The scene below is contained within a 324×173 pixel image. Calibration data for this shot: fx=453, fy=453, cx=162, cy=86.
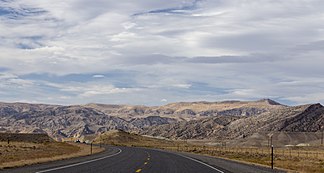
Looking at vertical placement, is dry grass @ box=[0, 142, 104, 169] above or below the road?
below

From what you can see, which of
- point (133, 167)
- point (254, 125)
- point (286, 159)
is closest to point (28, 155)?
point (133, 167)

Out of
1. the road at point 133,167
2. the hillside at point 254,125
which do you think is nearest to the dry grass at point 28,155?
the road at point 133,167

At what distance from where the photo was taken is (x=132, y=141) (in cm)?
14938

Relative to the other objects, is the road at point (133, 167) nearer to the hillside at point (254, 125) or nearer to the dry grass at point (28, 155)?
the dry grass at point (28, 155)

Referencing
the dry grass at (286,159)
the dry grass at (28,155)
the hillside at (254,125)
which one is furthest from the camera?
the hillside at (254,125)

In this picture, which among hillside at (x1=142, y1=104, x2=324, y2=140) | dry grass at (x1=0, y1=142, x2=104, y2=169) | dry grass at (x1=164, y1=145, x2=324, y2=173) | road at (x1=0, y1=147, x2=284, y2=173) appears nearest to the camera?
road at (x1=0, y1=147, x2=284, y2=173)

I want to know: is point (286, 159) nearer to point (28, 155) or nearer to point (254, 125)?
point (28, 155)

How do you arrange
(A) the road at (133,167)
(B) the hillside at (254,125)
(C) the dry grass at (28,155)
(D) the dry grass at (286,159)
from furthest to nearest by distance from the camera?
(B) the hillside at (254,125), (D) the dry grass at (286,159), (C) the dry grass at (28,155), (A) the road at (133,167)

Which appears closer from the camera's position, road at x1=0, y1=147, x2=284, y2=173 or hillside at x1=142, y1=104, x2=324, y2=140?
road at x1=0, y1=147, x2=284, y2=173

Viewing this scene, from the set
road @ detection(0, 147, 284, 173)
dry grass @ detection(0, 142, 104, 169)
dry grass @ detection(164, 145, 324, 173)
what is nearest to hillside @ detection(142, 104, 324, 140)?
dry grass @ detection(164, 145, 324, 173)

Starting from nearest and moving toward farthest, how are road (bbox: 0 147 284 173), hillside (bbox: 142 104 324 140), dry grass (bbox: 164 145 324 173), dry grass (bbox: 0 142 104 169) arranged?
1. road (bbox: 0 147 284 173)
2. dry grass (bbox: 0 142 104 169)
3. dry grass (bbox: 164 145 324 173)
4. hillside (bbox: 142 104 324 140)

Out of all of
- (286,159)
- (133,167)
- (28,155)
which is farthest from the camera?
(286,159)

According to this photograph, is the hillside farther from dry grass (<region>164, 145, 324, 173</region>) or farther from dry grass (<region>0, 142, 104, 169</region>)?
dry grass (<region>0, 142, 104, 169</region>)

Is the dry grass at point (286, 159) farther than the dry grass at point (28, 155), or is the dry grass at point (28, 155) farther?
the dry grass at point (286, 159)
